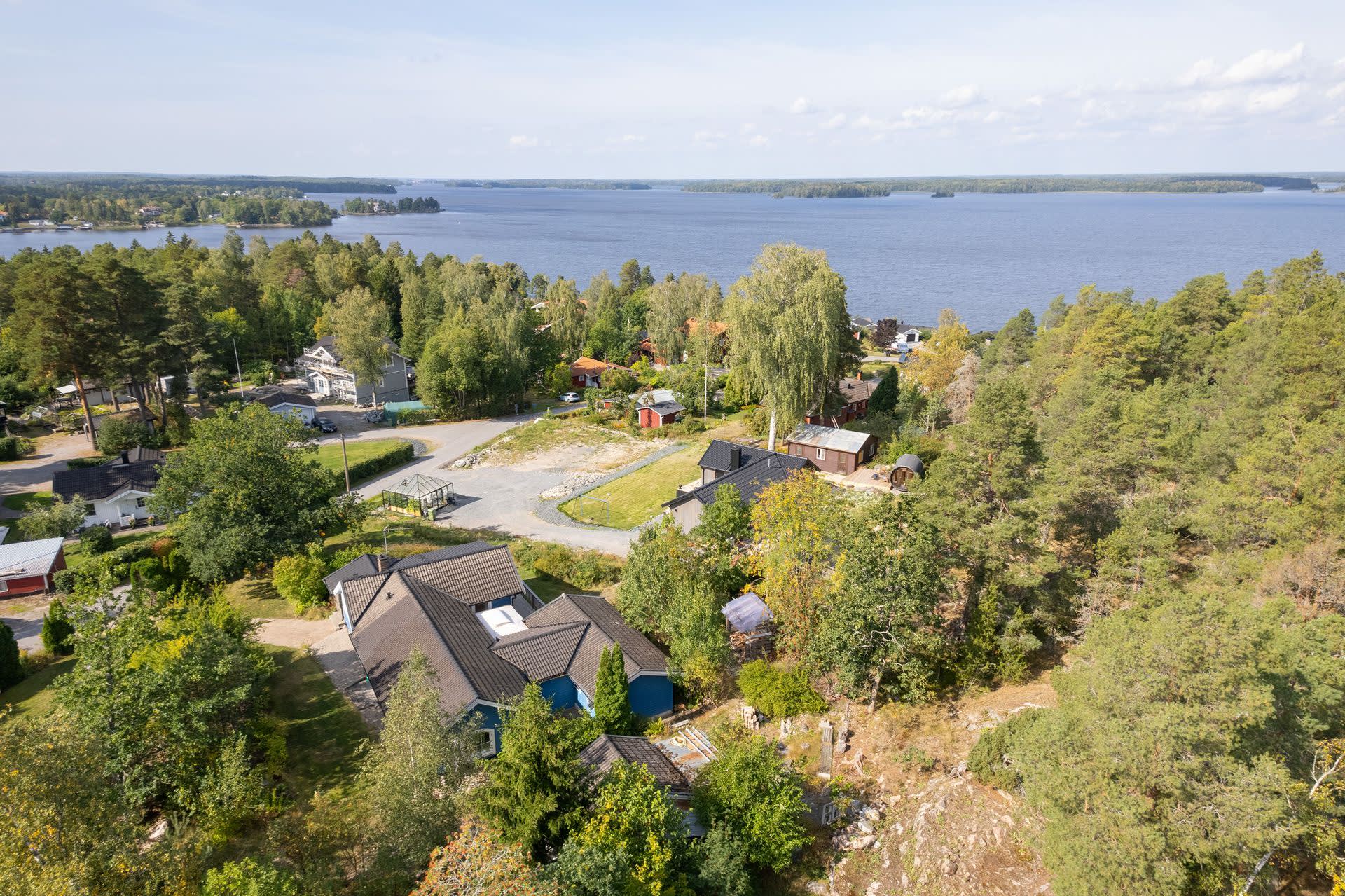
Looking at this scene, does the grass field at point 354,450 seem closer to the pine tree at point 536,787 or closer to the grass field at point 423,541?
the grass field at point 423,541

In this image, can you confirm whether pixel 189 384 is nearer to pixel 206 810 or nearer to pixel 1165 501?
pixel 206 810

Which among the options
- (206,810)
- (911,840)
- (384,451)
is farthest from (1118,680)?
(384,451)

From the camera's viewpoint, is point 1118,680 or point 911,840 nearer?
point 1118,680

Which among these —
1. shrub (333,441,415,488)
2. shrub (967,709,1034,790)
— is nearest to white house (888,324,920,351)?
shrub (333,441,415,488)

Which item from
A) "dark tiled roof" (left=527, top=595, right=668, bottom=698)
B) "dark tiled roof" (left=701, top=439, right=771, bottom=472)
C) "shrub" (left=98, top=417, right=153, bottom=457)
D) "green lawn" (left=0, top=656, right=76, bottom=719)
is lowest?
"green lawn" (left=0, top=656, right=76, bottom=719)

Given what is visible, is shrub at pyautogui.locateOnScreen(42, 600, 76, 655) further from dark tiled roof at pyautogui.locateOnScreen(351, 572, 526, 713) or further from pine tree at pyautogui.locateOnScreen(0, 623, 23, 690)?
dark tiled roof at pyautogui.locateOnScreen(351, 572, 526, 713)

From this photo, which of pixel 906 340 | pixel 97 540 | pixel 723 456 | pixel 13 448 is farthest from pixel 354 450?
pixel 906 340

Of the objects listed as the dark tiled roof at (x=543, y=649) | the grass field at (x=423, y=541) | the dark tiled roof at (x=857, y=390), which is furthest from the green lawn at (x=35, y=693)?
the dark tiled roof at (x=857, y=390)
